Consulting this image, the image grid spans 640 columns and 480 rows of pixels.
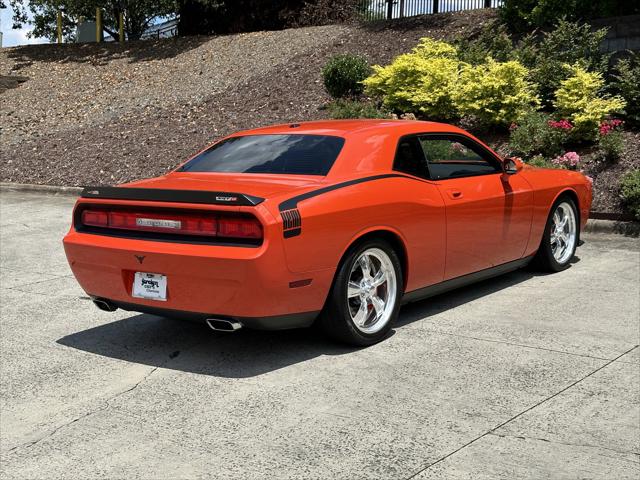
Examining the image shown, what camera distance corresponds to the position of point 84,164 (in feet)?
52.4

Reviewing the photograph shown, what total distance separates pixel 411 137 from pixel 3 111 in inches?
683

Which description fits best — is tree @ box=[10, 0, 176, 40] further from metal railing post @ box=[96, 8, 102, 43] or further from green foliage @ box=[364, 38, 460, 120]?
green foliage @ box=[364, 38, 460, 120]

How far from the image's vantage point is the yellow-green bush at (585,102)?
1200 centimetres

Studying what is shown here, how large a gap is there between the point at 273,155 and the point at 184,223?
1.11 m

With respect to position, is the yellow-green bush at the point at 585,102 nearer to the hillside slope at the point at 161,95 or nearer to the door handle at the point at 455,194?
the hillside slope at the point at 161,95

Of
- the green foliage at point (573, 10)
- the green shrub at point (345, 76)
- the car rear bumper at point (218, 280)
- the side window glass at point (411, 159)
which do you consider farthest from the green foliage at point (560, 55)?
the car rear bumper at point (218, 280)

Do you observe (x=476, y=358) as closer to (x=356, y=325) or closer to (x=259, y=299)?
(x=356, y=325)

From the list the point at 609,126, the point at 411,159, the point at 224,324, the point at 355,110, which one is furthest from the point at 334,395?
the point at 355,110

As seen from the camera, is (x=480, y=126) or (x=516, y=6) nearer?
(x=480, y=126)

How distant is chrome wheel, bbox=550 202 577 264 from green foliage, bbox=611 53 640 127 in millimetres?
5084

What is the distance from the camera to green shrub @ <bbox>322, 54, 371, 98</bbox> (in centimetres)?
1603

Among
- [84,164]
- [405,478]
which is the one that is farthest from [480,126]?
[405,478]

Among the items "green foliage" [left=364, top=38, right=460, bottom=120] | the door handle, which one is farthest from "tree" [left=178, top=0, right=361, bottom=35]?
the door handle

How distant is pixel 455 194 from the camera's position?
20.7 feet
